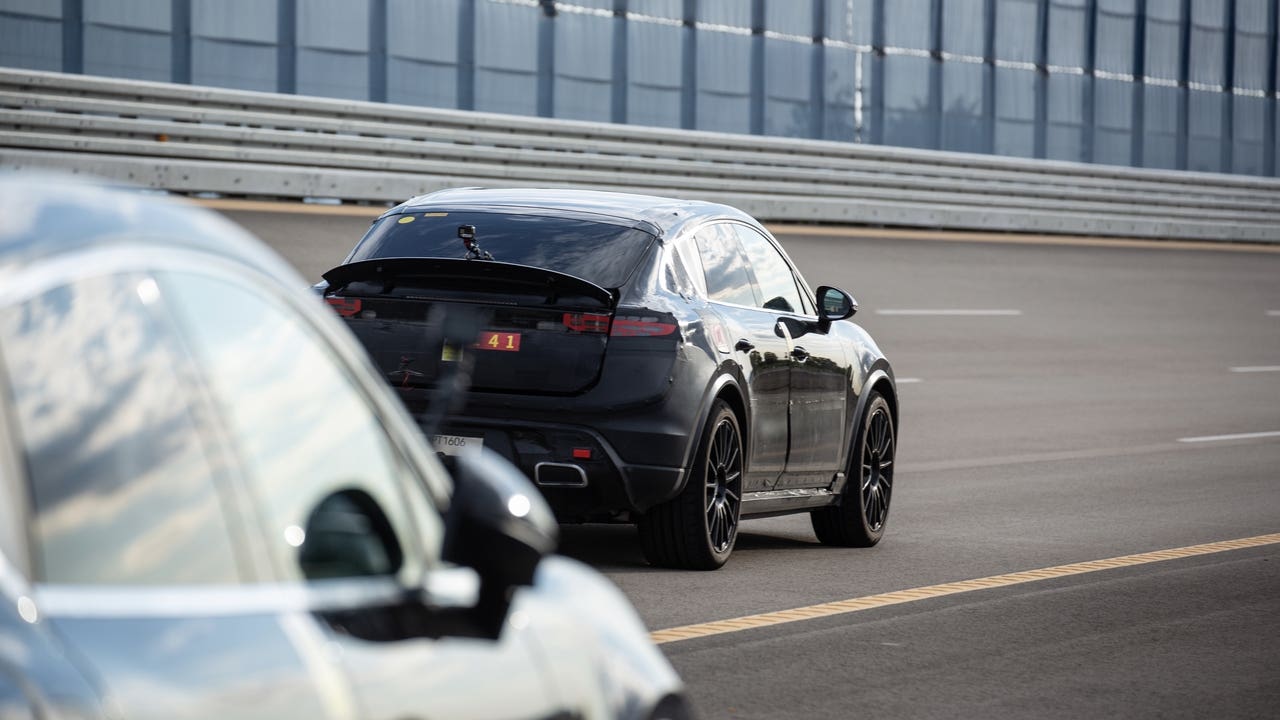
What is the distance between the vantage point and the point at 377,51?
31344 mm

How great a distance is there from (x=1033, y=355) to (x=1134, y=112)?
87.3 ft

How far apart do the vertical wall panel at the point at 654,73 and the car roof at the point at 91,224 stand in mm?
34032

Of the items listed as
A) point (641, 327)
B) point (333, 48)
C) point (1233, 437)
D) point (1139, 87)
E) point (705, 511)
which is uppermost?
point (1139, 87)

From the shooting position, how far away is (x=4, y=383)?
2092mm

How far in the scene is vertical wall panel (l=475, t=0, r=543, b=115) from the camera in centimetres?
3338

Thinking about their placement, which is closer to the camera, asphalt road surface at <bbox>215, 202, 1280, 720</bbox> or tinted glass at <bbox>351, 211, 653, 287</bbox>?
asphalt road surface at <bbox>215, 202, 1280, 720</bbox>

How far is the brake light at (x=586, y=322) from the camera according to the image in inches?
347

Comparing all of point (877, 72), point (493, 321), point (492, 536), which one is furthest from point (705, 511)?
point (877, 72)

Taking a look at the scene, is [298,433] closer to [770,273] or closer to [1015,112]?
[770,273]

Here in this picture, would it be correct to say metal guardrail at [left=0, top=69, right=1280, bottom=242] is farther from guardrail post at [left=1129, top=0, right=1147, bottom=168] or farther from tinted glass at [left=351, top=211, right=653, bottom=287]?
tinted glass at [left=351, top=211, right=653, bottom=287]

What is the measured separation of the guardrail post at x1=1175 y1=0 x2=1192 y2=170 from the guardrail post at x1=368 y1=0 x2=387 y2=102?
26.3 m

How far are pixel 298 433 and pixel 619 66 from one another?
34201 millimetres

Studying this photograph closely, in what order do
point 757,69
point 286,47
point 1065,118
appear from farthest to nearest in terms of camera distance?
point 1065,118, point 757,69, point 286,47

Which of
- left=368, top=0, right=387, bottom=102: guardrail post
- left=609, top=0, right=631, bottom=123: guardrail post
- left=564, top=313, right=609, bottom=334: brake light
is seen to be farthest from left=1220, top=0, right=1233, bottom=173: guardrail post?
left=564, top=313, right=609, bottom=334: brake light
